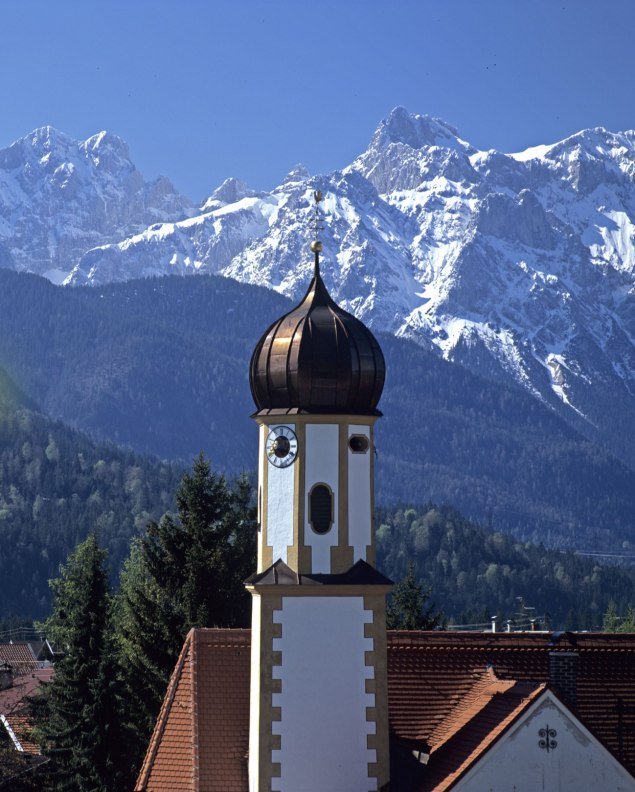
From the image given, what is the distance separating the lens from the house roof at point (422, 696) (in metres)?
34.7

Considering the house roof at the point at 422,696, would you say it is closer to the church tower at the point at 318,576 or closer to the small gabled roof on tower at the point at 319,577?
the church tower at the point at 318,576

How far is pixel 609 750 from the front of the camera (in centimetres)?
3309

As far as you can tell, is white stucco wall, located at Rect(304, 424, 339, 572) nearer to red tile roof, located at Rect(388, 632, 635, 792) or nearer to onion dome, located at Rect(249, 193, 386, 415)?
onion dome, located at Rect(249, 193, 386, 415)

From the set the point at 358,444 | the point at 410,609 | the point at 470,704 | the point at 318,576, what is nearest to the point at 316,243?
the point at 358,444

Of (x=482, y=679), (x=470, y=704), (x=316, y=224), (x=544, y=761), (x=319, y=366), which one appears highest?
(x=316, y=224)

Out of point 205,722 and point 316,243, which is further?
point 205,722

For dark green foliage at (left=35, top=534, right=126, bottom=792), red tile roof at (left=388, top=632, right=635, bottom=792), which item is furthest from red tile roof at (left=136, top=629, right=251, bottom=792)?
dark green foliage at (left=35, top=534, right=126, bottom=792)

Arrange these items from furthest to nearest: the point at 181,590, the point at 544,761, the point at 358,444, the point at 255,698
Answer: the point at 181,590, the point at 358,444, the point at 255,698, the point at 544,761

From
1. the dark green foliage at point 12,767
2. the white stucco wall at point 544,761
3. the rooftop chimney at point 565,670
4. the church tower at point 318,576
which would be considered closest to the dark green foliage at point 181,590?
the dark green foliage at point 12,767

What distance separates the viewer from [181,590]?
182 feet

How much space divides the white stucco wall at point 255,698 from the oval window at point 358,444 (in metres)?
3.10

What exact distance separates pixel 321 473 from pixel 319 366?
187 centimetres

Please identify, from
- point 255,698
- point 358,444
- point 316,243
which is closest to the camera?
point 255,698

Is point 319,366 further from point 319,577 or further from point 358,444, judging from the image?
point 319,577
